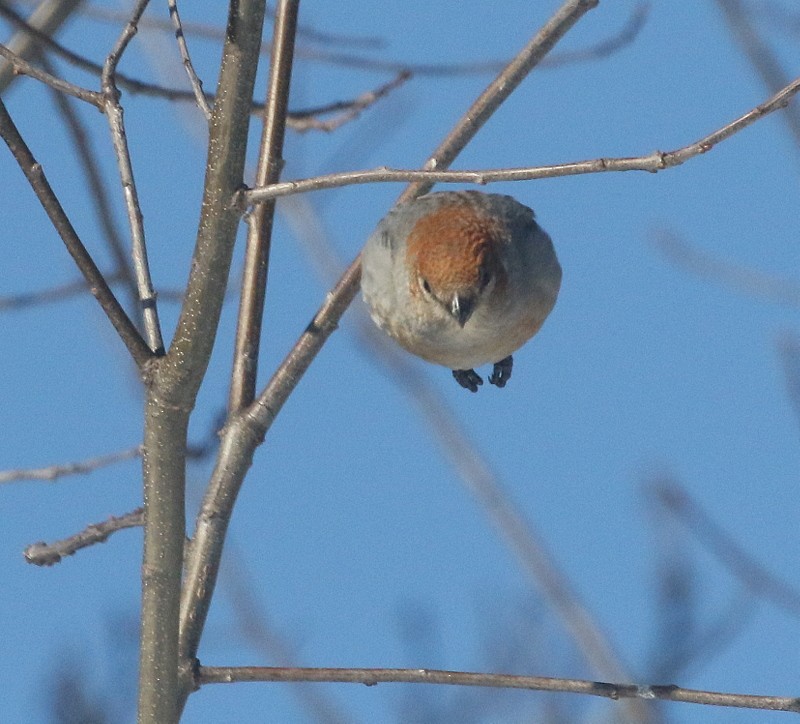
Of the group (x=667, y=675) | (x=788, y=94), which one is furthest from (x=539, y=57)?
(x=667, y=675)

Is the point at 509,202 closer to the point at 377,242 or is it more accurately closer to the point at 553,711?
the point at 377,242

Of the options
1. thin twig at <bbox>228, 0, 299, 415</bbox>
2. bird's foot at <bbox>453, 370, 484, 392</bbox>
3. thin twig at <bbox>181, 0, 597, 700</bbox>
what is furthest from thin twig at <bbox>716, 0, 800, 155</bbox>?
bird's foot at <bbox>453, 370, 484, 392</bbox>

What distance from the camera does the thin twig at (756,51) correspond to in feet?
10.7

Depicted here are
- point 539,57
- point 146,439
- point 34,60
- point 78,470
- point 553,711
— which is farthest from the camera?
point 553,711

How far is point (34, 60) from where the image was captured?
3.85 meters

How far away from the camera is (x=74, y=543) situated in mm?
3111

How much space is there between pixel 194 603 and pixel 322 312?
0.97 m

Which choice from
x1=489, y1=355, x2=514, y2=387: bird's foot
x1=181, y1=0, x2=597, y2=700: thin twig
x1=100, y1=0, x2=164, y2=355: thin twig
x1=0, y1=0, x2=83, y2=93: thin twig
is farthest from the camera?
x1=489, y1=355, x2=514, y2=387: bird's foot

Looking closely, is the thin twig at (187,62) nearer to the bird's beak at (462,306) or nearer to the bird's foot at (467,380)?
the bird's beak at (462,306)

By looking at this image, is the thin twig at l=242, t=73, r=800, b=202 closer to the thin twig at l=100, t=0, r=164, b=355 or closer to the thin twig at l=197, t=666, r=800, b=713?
the thin twig at l=100, t=0, r=164, b=355

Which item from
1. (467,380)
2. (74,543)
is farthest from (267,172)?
(467,380)

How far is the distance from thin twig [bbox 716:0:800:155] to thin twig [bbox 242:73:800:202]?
47.9 inches

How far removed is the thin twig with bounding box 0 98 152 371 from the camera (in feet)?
8.43

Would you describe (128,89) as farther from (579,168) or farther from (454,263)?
(579,168)
